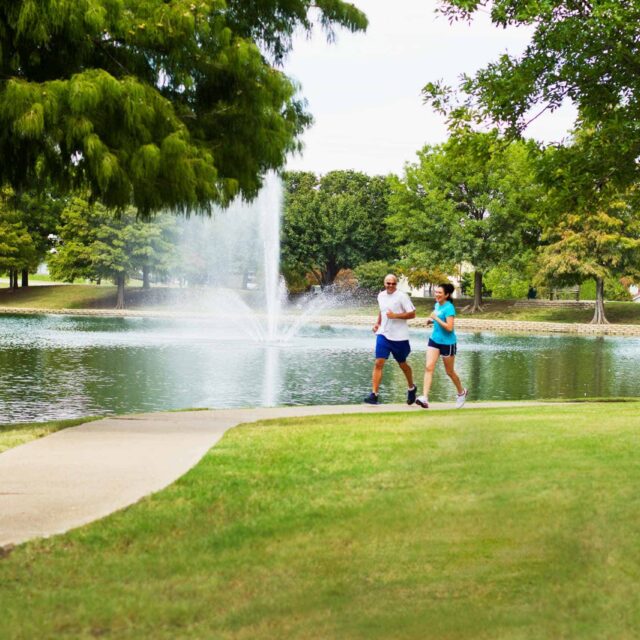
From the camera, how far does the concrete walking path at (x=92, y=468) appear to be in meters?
5.34

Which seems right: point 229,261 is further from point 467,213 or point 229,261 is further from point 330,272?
point 467,213

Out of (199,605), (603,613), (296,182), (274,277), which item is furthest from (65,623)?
(296,182)

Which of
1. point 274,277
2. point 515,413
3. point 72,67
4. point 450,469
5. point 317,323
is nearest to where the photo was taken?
point 450,469

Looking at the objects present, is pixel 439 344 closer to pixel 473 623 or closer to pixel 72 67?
pixel 72 67

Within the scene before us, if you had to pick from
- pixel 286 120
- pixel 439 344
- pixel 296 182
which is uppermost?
pixel 296 182

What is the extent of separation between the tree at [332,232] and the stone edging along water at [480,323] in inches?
670

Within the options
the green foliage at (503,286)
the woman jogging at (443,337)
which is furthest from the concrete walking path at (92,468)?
the green foliage at (503,286)

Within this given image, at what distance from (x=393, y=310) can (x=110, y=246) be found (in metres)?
56.2

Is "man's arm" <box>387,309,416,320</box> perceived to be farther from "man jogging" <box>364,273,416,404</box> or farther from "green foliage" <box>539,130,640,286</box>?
"green foliage" <box>539,130,640,286</box>

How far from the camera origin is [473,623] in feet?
12.4

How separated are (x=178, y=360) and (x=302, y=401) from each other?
854 centimetres

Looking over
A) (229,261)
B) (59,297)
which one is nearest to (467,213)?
(229,261)

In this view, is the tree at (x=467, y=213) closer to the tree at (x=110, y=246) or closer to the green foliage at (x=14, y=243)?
the tree at (x=110, y=246)

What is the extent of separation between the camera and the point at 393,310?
468 inches
